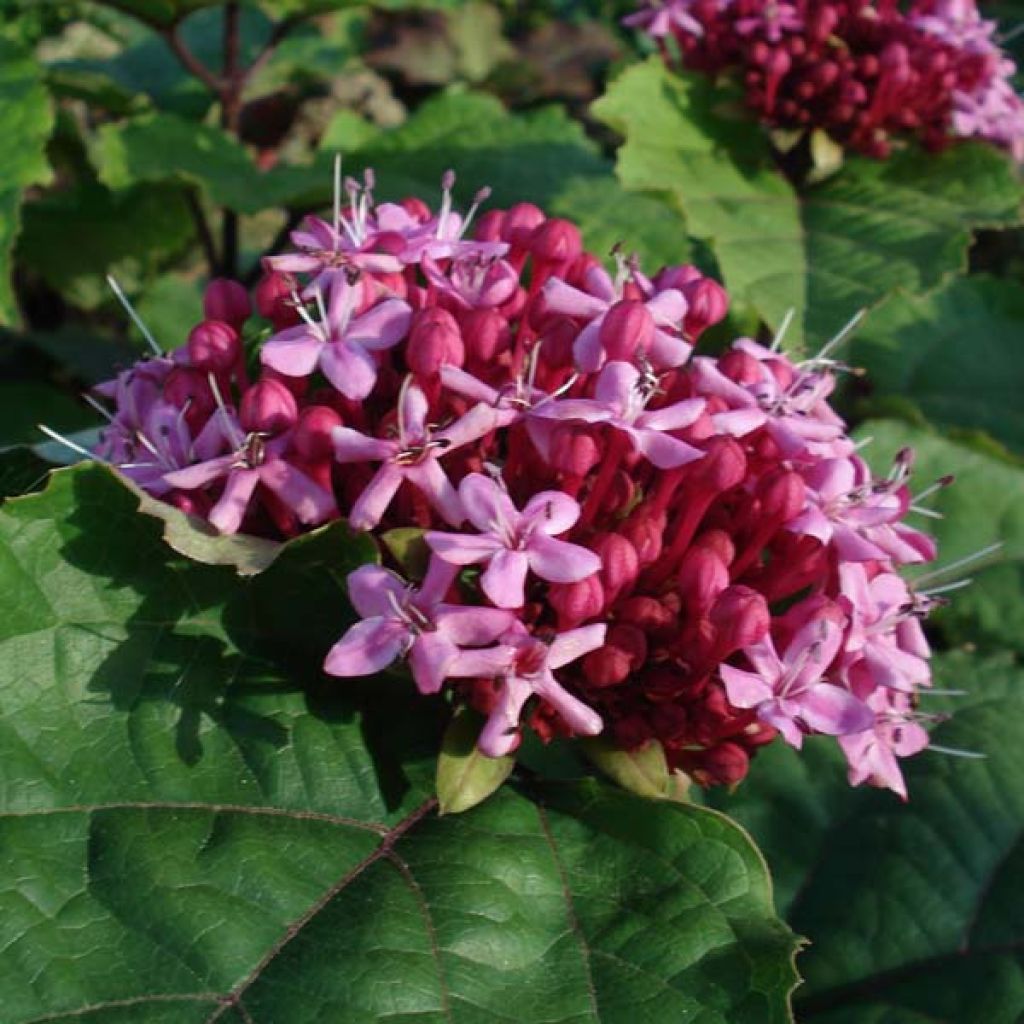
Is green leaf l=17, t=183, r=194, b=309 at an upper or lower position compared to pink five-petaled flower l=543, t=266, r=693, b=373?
lower

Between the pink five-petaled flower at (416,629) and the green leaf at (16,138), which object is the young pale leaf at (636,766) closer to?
the pink five-petaled flower at (416,629)

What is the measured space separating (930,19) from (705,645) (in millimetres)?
1471

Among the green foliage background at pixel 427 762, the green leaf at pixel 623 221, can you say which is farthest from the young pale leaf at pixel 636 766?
the green leaf at pixel 623 221

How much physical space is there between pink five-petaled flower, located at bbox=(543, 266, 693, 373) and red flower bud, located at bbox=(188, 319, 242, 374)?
0.34 metres

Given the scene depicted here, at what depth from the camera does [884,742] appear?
57.4 inches

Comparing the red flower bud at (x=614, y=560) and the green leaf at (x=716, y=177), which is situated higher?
the red flower bud at (x=614, y=560)

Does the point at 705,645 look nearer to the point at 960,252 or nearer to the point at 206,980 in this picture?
the point at 206,980

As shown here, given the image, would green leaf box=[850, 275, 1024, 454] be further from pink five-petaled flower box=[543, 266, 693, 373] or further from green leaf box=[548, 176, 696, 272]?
pink five-petaled flower box=[543, 266, 693, 373]

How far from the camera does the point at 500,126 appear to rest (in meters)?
2.84

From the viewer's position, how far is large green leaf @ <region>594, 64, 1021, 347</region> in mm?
2121

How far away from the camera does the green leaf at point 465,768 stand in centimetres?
126

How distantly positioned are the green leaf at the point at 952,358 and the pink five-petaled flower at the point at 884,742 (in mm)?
1783

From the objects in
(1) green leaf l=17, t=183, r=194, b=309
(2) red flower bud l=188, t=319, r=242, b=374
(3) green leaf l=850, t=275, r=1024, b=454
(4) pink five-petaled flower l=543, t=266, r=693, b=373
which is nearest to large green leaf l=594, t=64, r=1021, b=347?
(4) pink five-petaled flower l=543, t=266, r=693, b=373

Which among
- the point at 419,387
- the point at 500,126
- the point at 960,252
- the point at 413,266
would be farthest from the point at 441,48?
the point at 419,387
